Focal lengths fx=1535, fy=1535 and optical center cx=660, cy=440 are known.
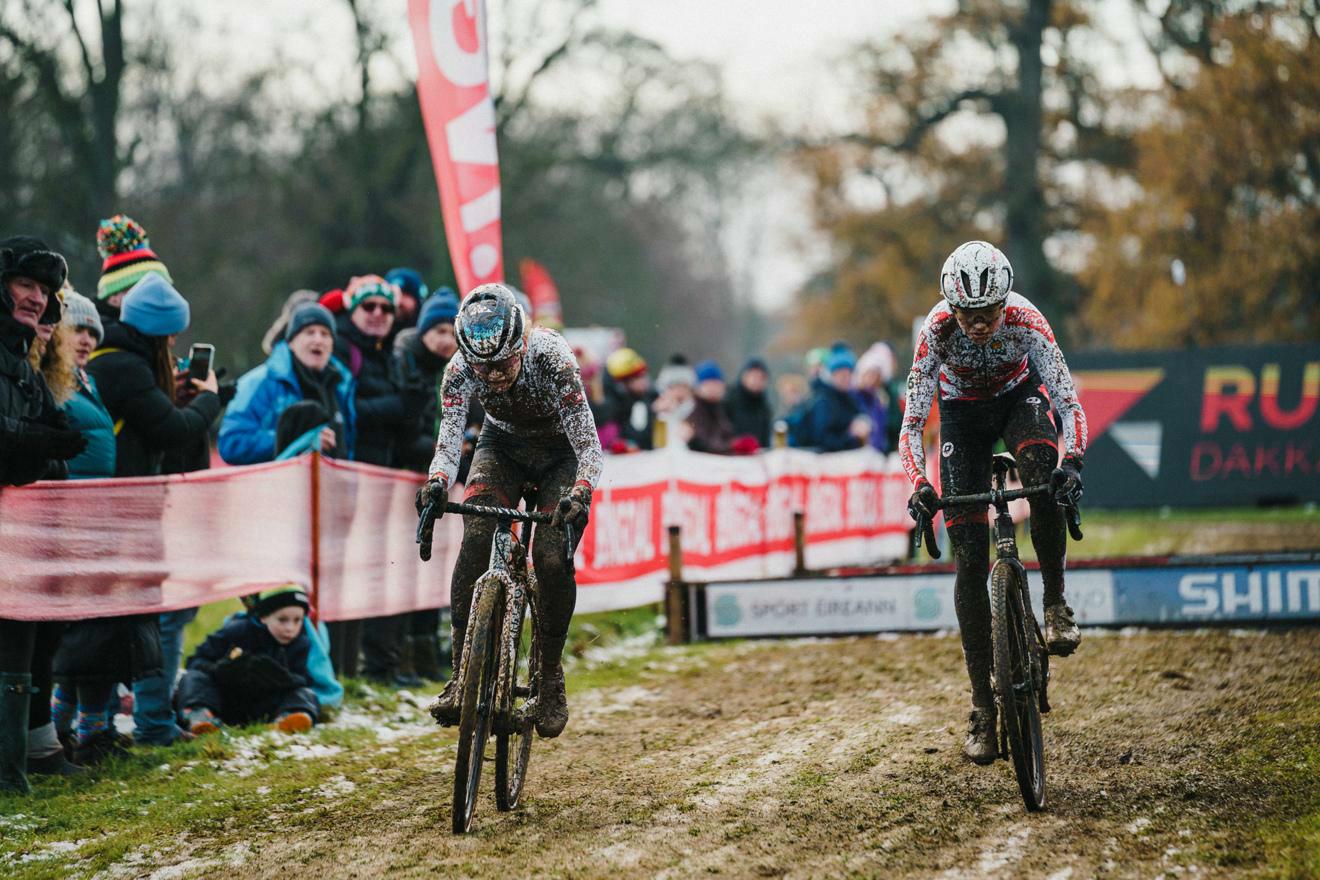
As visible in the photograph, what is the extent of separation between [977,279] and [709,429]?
29.6ft

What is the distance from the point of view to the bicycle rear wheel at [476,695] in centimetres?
576

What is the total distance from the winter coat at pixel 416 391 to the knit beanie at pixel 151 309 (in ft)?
7.25

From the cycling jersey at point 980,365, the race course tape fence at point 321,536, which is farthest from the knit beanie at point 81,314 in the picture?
the cycling jersey at point 980,365

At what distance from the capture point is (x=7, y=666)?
6.68 metres

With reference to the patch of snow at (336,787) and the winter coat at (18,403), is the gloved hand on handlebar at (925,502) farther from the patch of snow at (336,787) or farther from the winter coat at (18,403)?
the winter coat at (18,403)

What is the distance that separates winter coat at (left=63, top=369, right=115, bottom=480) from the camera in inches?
291

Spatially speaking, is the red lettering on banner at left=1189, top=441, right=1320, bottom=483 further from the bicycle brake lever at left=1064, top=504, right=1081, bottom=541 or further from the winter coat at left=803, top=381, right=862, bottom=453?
the bicycle brake lever at left=1064, top=504, right=1081, bottom=541

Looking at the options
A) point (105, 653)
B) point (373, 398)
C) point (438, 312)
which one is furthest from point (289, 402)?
point (105, 653)

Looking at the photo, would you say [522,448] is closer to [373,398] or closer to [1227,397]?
[373,398]

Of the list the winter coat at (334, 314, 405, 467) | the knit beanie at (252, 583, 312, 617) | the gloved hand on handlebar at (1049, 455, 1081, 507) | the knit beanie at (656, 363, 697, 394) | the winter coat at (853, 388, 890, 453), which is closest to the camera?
the gloved hand on handlebar at (1049, 455, 1081, 507)

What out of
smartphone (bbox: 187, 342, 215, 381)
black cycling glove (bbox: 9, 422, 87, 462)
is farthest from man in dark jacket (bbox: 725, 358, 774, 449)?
black cycling glove (bbox: 9, 422, 87, 462)

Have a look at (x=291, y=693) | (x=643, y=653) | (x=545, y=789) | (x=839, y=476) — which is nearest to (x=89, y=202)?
(x=839, y=476)

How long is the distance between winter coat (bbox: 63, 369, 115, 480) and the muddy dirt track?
6.52 ft

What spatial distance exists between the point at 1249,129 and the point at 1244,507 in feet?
35.0
